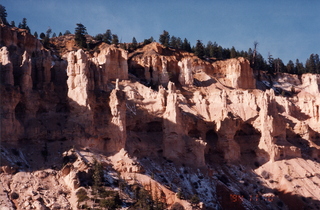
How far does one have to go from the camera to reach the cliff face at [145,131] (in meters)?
45.8

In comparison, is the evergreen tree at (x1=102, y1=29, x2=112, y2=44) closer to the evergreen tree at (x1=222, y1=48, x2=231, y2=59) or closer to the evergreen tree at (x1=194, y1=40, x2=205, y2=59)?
the evergreen tree at (x1=194, y1=40, x2=205, y2=59)

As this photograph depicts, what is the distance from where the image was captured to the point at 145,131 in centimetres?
5769

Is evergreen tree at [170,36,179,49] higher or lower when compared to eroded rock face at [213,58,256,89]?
higher

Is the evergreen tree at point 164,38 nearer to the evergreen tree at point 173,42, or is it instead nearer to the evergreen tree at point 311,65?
the evergreen tree at point 173,42

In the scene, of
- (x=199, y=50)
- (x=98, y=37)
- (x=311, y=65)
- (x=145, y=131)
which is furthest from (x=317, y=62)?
(x=145, y=131)

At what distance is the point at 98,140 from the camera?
49.6 metres

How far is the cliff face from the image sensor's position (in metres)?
45.8

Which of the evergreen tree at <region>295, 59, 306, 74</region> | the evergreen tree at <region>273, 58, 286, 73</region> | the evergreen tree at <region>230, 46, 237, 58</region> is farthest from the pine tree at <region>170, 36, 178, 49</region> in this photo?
the evergreen tree at <region>295, 59, 306, 74</region>

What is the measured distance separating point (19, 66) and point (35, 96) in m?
3.70

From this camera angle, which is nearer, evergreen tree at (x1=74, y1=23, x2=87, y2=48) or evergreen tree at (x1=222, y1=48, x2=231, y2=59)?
evergreen tree at (x1=74, y1=23, x2=87, y2=48)

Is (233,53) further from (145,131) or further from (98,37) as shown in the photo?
(145,131)

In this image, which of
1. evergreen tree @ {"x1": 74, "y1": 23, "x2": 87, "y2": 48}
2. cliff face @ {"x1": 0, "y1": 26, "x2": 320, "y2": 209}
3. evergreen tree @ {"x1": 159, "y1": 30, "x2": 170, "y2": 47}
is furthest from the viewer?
evergreen tree @ {"x1": 159, "y1": 30, "x2": 170, "y2": 47}

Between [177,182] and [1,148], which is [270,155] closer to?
[177,182]

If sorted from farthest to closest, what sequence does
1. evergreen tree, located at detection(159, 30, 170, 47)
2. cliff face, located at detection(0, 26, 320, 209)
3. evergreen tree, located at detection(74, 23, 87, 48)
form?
evergreen tree, located at detection(159, 30, 170, 47)
evergreen tree, located at detection(74, 23, 87, 48)
cliff face, located at detection(0, 26, 320, 209)
